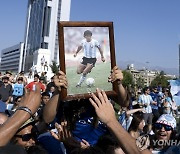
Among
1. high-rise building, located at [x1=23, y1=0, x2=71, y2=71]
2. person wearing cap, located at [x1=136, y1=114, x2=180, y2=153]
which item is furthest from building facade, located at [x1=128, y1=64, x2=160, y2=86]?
person wearing cap, located at [x1=136, y1=114, x2=180, y2=153]

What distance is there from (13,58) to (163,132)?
496 feet

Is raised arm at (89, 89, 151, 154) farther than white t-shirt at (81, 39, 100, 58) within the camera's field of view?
No

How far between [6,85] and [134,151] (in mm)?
8512

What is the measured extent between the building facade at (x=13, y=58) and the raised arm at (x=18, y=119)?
129m

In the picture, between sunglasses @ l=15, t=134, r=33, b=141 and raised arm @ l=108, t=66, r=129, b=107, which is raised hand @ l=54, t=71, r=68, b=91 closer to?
raised arm @ l=108, t=66, r=129, b=107

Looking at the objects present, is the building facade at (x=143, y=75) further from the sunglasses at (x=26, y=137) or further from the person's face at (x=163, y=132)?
the sunglasses at (x=26, y=137)

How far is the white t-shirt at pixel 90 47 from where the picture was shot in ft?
8.77

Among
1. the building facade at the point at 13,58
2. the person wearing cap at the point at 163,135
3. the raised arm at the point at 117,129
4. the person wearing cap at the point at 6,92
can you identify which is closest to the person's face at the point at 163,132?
the person wearing cap at the point at 163,135

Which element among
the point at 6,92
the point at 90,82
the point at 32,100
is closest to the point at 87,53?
the point at 90,82

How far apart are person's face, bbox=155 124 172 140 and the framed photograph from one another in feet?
4.27

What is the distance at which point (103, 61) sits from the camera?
2688 mm

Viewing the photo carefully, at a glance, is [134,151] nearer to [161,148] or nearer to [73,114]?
[73,114]

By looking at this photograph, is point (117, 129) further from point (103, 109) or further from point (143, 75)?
point (143, 75)

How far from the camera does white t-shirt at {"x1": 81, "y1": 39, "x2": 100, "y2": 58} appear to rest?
2674 millimetres
